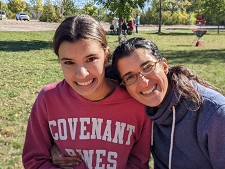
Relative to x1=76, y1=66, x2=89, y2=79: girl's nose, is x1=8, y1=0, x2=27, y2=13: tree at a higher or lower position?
higher

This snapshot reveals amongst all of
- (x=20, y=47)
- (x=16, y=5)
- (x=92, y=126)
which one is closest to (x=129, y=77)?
(x=92, y=126)

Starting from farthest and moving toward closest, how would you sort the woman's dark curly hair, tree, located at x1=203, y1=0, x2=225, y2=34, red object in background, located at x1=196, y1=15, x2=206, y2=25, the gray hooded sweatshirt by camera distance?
red object in background, located at x1=196, y1=15, x2=206, y2=25 < tree, located at x1=203, y1=0, x2=225, y2=34 < the woman's dark curly hair < the gray hooded sweatshirt

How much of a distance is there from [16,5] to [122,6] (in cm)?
3962

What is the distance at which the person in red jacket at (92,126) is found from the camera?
2.36 metres

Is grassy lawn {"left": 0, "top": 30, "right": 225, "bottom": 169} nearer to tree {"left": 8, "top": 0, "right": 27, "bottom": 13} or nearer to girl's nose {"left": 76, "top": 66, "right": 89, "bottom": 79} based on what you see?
girl's nose {"left": 76, "top": 66, "right": 89, "bottom": 79}

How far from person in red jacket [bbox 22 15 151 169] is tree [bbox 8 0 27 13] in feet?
176

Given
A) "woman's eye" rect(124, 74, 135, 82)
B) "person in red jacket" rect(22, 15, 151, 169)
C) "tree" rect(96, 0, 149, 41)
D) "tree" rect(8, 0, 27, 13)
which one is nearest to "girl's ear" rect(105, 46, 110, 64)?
"person in red jacket" rect(22, 15, 151, 169)

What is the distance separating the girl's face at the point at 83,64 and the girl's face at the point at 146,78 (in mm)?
152

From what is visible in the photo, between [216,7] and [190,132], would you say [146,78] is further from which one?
[216,7]

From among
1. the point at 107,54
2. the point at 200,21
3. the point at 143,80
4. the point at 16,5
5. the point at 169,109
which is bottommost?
the point at 200,21

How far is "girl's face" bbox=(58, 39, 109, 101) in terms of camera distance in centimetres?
216

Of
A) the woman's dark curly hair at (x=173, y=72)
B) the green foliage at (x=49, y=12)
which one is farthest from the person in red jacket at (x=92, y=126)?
the green foliage at (x=49, y=12)

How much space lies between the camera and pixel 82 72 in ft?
7.04

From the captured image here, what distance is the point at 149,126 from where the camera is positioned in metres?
2.39
